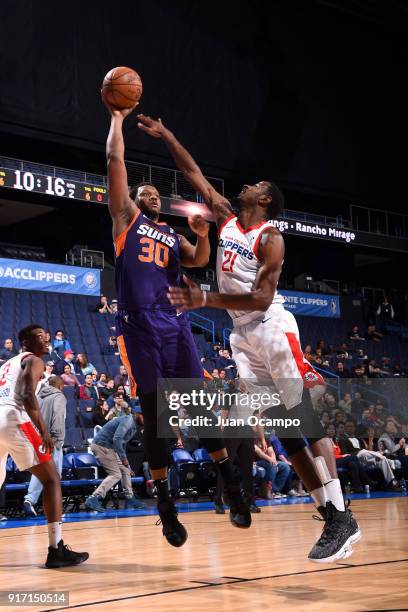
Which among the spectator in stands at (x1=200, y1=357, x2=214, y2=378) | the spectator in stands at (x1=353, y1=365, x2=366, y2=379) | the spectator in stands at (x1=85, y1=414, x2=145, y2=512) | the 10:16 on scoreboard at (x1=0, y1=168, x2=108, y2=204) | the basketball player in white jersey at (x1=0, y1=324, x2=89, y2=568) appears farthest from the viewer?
the spectator in stands at (x1=353, y1=365, x2=366, y2=379)

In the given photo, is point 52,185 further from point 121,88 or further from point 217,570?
point 217,570

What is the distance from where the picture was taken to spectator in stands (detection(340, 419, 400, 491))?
1349cm

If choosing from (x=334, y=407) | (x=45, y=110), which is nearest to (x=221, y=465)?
(x=334, y=407)

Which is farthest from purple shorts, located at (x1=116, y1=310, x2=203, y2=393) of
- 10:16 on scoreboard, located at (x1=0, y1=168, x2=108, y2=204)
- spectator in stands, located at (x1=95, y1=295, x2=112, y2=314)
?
spectator in stands, located at (x1=95, y1=295, x2=112, y2=314)

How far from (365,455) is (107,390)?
4.60 metres

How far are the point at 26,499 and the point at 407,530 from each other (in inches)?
184

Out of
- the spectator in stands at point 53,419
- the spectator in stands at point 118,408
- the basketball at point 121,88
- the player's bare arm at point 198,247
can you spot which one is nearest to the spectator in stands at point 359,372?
the spectator in stands at point 118,408

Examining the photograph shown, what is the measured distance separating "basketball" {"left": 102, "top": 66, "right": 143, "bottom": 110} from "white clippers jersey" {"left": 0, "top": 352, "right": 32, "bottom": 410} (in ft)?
6.85

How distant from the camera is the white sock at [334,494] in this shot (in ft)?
15.8

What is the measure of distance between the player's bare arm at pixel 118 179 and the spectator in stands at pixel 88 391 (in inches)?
346

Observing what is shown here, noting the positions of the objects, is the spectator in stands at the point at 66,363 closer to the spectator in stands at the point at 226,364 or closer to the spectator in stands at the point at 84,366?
the spectator in stands at the point at 84,366

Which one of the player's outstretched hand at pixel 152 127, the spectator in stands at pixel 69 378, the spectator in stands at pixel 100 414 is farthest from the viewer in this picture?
the spectator in stands at pixel 69 378

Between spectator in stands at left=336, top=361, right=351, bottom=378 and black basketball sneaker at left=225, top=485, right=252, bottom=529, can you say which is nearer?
black basketball sneaker at left=225, top=485, right=252, bottom=529

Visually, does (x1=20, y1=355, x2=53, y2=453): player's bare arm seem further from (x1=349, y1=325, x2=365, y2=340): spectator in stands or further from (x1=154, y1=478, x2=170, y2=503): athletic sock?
(x1=349, y1=325, x2=365, y2=340): spectator in stands
